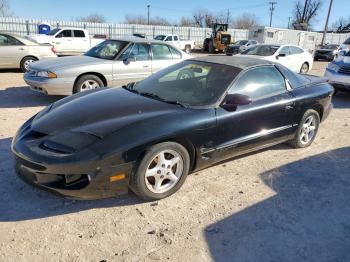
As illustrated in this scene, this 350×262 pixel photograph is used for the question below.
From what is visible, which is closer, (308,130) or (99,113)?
(99,113)

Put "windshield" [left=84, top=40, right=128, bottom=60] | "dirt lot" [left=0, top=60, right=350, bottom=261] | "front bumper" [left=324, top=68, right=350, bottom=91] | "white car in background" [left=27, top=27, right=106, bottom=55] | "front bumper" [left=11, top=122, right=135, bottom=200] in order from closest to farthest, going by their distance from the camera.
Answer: "dirt lot" [left=0, top=60, right=350, bottom=261] → "front bumper" [left=11, top=122, right=135, bottom=200] → "windshield" [left=84, top=40, right=128, bottom=60] → "front bumper" [left=324, top=68, right=350, bottom=91] → "white car in background" [left=27, top=27, right=106, bottom=55]

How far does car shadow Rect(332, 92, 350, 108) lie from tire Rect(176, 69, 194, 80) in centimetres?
551

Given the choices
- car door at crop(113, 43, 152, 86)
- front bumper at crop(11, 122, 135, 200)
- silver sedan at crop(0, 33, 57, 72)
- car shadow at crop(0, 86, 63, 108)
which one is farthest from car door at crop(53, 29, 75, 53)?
front bumper at crop(11, 122, 135, 200)

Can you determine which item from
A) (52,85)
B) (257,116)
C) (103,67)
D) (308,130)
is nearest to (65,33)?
(103,67)

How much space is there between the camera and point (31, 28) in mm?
30047

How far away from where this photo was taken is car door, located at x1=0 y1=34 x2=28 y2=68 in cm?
1135

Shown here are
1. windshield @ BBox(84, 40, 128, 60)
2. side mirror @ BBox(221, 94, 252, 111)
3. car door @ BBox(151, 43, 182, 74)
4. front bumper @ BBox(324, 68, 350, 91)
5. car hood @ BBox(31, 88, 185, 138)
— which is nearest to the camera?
car hood @ BBox(31, 88, 185, 138)

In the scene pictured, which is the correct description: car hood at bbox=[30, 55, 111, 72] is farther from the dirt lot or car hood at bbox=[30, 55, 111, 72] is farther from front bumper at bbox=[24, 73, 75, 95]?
the dirt lot

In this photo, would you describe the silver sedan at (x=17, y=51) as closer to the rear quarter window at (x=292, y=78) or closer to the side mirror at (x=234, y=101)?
the rear quarter window at (x=292, y=78)

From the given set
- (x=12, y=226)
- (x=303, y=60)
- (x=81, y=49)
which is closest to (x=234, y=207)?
(x=12, y=226)

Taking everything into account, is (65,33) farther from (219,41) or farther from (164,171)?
(164,171)

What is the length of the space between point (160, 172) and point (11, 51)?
33.0 ft

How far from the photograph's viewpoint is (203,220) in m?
3.27

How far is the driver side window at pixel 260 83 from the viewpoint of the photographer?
420 cm
